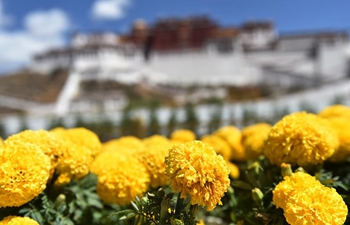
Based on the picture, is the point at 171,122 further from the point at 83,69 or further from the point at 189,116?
the point at 83,69

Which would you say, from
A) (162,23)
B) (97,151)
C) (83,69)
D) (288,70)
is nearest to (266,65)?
(288,70)

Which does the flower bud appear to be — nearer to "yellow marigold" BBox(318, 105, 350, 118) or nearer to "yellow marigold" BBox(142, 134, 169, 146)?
"yellow marigold" BBox(142, 134, 169, 146)

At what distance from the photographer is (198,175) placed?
4.63 feet

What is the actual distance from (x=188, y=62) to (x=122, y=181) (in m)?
46.3

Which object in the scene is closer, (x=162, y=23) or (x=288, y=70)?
(x=288, y=70)

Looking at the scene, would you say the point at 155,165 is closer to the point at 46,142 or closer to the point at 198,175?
the point at 46,142

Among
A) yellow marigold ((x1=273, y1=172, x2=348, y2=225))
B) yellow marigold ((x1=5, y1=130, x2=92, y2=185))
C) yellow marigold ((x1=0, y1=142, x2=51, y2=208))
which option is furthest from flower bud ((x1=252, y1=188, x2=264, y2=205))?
yellow marigold ((x1=0, y1=142, x2=51, y2=208))

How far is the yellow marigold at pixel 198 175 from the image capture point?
4.64ft

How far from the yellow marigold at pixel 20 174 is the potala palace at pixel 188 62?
118ft

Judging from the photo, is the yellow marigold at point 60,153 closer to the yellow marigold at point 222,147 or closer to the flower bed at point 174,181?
the flower bed at point 174,181

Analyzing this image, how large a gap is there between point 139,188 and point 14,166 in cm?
63

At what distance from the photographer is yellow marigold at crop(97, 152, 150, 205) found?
200cm

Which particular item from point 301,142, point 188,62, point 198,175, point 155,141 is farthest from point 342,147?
point 188,62

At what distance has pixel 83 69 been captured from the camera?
47.3 m
